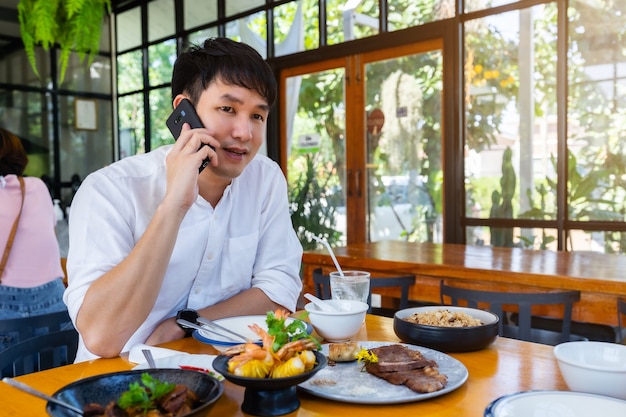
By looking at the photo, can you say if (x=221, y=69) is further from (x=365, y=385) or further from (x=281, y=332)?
(x=365, y=385)

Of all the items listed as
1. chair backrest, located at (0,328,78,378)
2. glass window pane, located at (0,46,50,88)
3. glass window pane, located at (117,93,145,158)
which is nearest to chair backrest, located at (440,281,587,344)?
chair backrest, located at (0,328,78,378)

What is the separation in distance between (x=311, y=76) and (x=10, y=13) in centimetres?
409

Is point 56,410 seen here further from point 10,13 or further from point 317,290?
point 10,13

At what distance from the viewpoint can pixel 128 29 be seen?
768 cm

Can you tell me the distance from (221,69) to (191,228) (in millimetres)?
436

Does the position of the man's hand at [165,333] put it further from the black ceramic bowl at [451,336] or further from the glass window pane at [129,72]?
the glass window pane at [129,72]

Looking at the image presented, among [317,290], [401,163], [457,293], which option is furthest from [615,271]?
[401,163]

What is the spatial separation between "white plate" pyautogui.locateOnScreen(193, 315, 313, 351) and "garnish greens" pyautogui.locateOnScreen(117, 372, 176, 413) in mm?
373

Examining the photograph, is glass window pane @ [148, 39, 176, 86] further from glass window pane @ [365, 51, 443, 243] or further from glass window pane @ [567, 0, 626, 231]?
glass window pane @ [567, 0, 626, 231]

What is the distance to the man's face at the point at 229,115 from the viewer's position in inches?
58.9

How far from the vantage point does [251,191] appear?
1783 millimetres

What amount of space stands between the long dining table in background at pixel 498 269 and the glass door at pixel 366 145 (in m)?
1.59

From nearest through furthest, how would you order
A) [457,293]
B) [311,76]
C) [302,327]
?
[302,327] → [457,293] → [311,76]

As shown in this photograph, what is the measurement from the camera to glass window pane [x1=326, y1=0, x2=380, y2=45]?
504 centimetres
